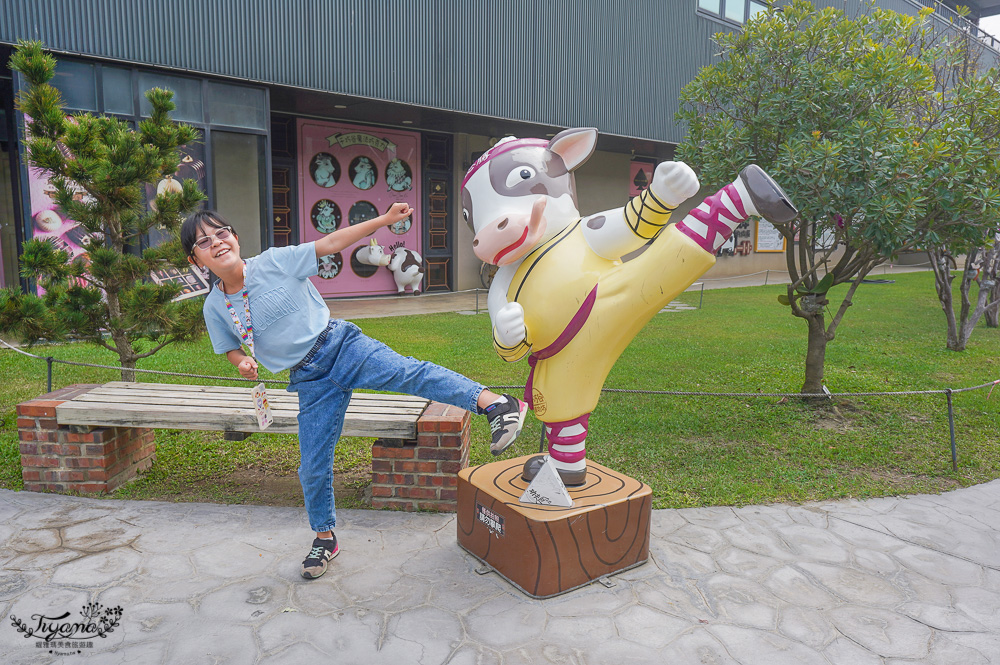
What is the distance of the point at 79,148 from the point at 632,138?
12.1m

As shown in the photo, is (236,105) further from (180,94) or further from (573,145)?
(573,145)

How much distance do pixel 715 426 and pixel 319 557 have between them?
3644mm

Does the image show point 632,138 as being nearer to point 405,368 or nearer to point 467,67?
point 467,67

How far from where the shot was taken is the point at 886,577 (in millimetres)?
3332

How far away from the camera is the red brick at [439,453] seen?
13.0 ft

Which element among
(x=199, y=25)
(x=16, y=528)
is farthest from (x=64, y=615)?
(x=199, y=25)

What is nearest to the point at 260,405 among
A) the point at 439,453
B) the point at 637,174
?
the point at 439,453

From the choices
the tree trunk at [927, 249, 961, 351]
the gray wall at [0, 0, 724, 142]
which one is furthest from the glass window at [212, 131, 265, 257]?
the tree trunk at [927, 249, 961, 351]

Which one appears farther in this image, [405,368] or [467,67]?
[467,67]

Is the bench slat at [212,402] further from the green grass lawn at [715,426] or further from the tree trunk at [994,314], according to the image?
the tree trunk at [994,314]

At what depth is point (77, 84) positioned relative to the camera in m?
8.59

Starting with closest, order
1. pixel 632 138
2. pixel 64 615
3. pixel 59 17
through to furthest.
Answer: pixel 64 615 < pixel 59 17 < pixel 632 138

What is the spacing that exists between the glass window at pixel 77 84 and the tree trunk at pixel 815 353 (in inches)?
344

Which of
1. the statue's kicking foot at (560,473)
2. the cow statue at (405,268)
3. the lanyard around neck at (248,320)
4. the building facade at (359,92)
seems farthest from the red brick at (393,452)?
the cow statue at (405,268)
